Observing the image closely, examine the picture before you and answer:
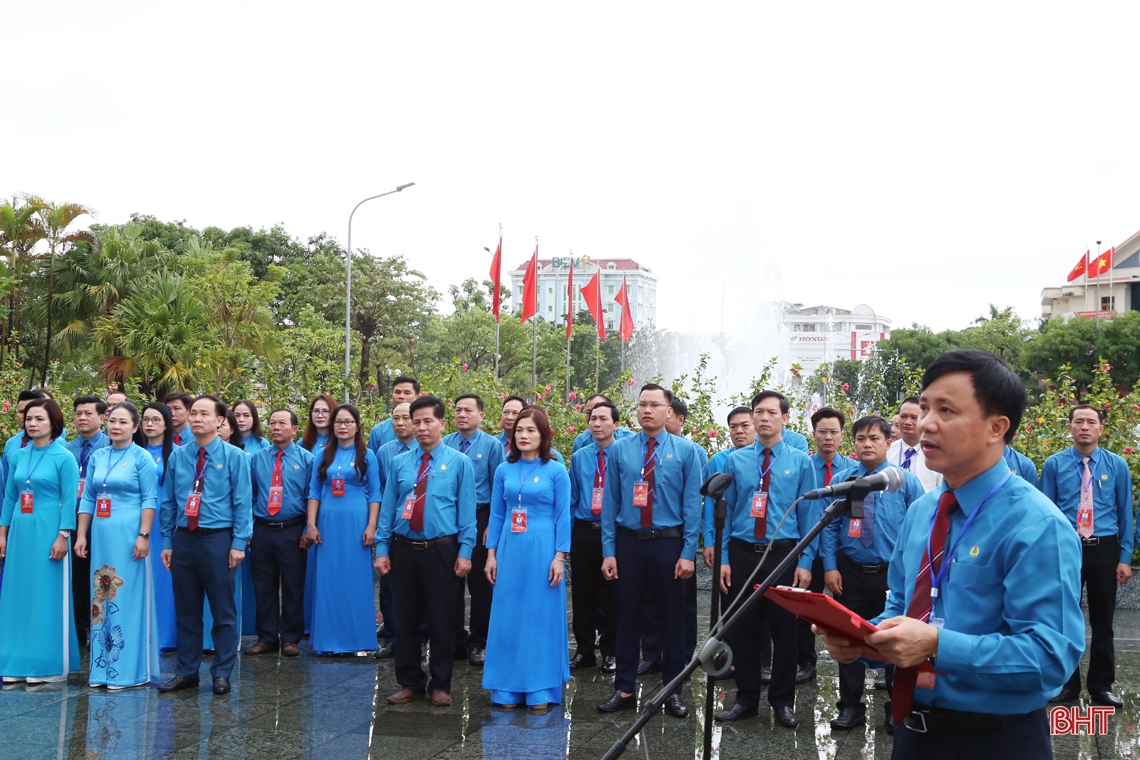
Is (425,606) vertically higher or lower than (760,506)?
lower

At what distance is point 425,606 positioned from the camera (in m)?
6.91

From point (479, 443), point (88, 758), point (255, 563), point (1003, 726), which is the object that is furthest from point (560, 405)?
point (1003, 726)

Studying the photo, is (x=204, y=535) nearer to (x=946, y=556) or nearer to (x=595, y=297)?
(x=946, y=556)

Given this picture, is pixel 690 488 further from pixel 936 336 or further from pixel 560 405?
pixel 936 336

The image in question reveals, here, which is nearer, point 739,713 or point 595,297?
point 739,713

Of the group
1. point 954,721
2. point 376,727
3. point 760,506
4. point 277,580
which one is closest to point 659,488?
point 760,506

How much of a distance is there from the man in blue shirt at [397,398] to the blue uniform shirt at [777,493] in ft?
11.2

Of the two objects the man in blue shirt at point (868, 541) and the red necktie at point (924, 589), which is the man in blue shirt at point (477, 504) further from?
the red necktie at point (924, 589)

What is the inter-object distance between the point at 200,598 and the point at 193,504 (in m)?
0.69

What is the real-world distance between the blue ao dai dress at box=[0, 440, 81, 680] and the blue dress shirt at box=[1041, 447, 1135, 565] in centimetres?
708

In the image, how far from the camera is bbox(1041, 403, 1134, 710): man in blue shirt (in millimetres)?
6902

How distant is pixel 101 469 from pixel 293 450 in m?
1.75

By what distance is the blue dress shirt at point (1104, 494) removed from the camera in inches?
277

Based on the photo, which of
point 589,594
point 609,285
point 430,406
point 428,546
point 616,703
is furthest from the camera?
point 609,285
